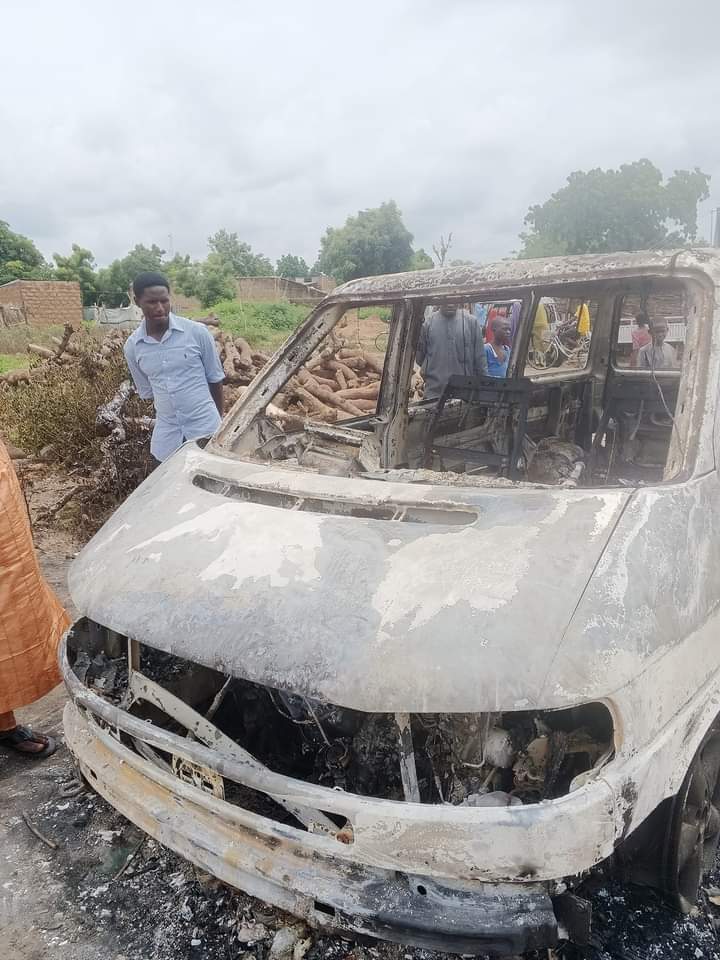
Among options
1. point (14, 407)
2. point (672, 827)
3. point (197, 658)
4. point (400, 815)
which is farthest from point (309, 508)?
point (14, 407)

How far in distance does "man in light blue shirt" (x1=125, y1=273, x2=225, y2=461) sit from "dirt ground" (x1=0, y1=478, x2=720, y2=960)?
228 centimetres

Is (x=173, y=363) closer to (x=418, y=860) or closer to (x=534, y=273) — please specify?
(x=534, y=273)

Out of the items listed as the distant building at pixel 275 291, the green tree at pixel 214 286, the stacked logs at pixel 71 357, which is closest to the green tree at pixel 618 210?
the distant building at pixel 275 291

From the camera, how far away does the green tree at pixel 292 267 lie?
54250 mm

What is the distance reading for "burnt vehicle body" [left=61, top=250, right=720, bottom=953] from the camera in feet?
5.24

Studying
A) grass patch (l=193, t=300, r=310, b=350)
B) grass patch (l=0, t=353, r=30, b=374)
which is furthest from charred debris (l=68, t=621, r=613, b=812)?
grass patch (l=193, t=300, r=310, b=350)

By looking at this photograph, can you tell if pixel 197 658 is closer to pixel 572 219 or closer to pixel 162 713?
pixel 162 713

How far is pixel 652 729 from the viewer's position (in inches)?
69.1

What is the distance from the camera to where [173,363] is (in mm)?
4211

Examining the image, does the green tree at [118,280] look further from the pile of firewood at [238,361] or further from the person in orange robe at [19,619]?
the person in orange robe at [19,619]

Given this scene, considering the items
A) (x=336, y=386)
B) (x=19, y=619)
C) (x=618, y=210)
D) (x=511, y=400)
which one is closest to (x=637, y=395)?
(x=511, y=400)

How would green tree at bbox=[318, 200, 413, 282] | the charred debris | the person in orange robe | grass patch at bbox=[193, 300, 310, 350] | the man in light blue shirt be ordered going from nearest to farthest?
the charred debris → the person in orange robe → the man in light blue shirt → grass patch at bbox=[193, 300, 310, 350] → green tree at bbox=[318, 200, 413, 282]

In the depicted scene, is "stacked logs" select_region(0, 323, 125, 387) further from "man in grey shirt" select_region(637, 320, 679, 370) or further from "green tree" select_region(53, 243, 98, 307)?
"green tree" select_region(53, 243, 98, 307)

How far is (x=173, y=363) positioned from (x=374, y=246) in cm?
3851
